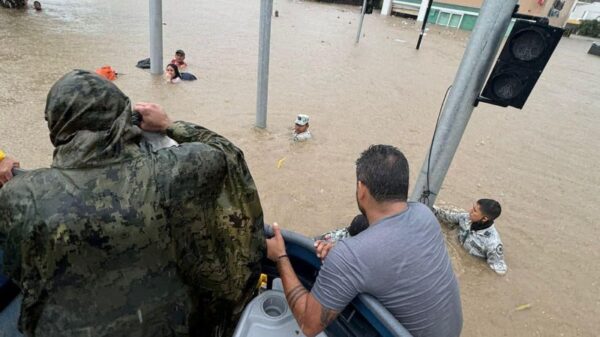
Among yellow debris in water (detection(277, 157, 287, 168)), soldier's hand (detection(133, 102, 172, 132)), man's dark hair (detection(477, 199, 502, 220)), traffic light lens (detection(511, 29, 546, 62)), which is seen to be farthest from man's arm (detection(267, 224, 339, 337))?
yellow debris in water (detection(277, 157, 287, 168))

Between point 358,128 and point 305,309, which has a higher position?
point 305,309

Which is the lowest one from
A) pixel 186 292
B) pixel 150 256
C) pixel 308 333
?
pixel 308 333

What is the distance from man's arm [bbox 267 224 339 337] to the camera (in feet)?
5.72

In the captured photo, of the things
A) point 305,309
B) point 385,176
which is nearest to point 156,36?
point 385,176

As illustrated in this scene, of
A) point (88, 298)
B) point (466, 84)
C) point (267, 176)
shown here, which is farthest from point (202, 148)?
point (267, 176)

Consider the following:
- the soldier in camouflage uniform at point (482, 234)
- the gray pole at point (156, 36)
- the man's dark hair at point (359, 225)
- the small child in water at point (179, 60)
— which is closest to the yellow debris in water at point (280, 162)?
the soldier in camouflage uniform at point (482, 234)

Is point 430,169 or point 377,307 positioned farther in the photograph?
point 430,169

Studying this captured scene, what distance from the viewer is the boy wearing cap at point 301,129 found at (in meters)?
5.72

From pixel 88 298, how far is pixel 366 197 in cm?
132

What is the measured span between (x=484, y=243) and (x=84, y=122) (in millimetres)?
3776

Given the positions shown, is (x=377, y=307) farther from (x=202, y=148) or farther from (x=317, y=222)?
(x=317, y=222)

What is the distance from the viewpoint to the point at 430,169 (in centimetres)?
326

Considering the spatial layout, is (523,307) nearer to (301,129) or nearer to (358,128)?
(301,129)

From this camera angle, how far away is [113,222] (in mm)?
1322
